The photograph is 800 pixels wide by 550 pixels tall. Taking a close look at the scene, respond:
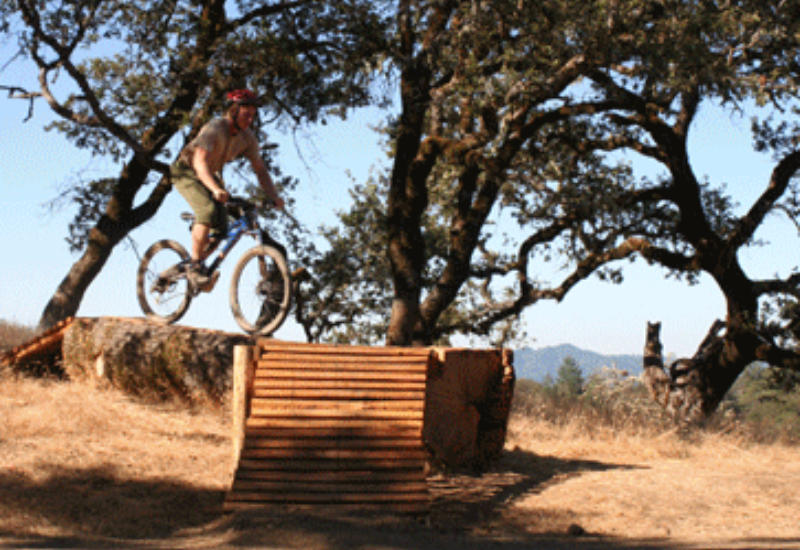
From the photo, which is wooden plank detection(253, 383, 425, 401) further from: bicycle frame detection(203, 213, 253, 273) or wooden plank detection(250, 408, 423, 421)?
bicycle frame detection(203, 213, 253, 273)

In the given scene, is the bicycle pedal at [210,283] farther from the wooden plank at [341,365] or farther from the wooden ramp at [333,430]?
the wooden plank at [341,365]

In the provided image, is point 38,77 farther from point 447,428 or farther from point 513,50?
point 447,428

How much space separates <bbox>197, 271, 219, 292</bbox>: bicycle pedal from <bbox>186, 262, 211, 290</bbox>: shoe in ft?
0.04

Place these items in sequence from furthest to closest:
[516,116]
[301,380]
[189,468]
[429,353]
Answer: [516,116], [189,468], [429,353], [301,380]

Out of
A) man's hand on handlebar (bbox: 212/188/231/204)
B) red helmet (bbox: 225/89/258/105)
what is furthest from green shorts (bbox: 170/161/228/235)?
red helmet (bbox: 225/89/258/105)

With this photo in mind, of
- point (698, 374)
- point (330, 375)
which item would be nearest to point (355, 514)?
point (330, 375)

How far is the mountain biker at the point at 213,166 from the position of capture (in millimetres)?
8672

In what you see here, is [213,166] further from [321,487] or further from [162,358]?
[321,487]

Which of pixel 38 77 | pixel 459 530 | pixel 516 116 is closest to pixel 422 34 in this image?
pixel 516 116

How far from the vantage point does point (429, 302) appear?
15016 millimetres

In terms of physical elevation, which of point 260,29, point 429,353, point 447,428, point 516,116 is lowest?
point 447,428

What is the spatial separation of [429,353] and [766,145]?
1136 centimetres

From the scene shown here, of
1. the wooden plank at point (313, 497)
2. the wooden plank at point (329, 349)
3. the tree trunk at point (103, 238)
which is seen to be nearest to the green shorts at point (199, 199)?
the wooden plank at point (329, 349)

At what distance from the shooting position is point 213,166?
894cm
